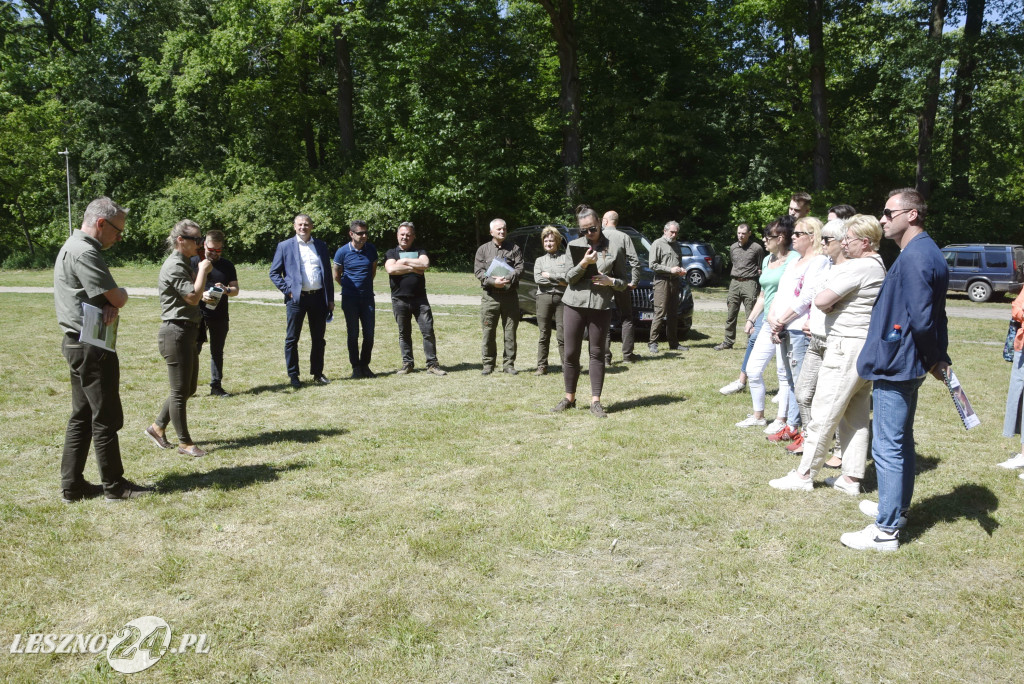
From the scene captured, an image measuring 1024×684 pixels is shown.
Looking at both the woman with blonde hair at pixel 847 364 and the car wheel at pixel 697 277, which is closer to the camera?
the woman with blonde hair at pixel 847 364

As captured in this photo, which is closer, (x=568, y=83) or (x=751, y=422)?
(x=751, y=422)

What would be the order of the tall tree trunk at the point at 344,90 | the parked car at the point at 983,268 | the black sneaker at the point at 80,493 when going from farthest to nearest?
the tall tree trunk at the point at 344,90 < the parked car at the point at 983,268 < the black sneaker at the point at 80,493

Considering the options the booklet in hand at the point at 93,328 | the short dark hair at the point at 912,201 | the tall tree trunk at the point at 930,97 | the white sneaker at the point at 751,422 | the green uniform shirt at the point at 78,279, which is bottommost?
the white sneaker at the point at 751,422

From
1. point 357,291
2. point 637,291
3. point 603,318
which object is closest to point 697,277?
point 637,291

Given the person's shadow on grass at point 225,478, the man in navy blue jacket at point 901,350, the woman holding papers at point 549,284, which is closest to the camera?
the man in navy blue jacket at point 901,350

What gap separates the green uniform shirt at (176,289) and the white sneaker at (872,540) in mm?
5105

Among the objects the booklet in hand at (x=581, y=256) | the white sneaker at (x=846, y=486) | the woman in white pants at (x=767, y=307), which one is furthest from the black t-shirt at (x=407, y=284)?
the white sneaker at (x=846, y=486)

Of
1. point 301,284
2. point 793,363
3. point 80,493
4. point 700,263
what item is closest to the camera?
point 80,493

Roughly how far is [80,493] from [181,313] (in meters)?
1.61

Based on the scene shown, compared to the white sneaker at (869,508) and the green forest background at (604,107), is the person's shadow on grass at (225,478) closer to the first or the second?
the white sneaker at (869,508)

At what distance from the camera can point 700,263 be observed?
25516 mm

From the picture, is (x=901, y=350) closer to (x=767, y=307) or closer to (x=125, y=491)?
(x=767, y=307)

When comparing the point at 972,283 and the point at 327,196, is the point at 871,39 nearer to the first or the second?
the point at 972,283

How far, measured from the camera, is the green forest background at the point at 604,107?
26375mm
